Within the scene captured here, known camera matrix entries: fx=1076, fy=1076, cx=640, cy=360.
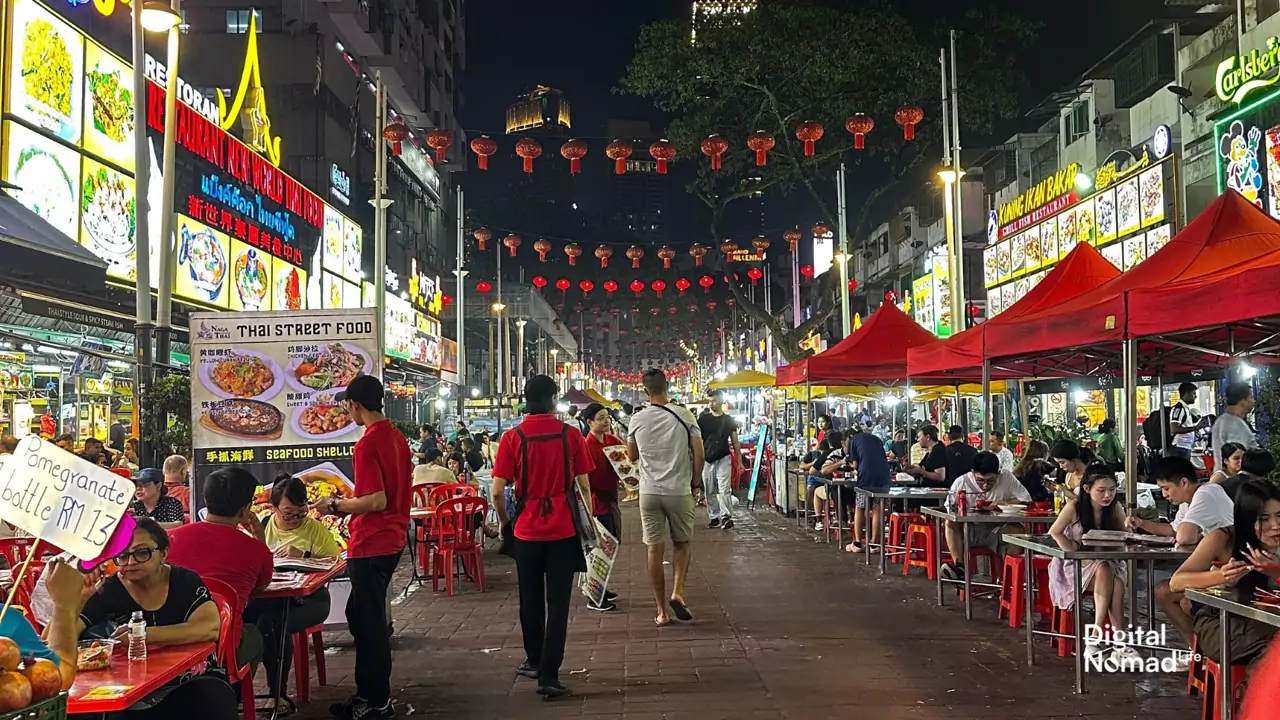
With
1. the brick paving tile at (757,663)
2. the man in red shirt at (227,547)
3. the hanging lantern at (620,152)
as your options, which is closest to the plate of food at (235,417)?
the brick paving tile at (757,663)

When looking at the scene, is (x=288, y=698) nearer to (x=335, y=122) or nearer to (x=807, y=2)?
(x=807, y=2)

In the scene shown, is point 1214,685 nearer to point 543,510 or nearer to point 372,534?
point 543,510

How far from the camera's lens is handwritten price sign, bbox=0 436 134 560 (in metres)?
3.44

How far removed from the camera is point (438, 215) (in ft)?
181

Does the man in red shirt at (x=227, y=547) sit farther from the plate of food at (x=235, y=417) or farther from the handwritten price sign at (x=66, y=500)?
the plate of food at (x=235, y=417)

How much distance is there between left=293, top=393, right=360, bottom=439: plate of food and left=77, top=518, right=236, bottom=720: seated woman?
4.00m

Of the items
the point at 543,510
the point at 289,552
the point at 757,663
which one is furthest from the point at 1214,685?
the point at 289,552

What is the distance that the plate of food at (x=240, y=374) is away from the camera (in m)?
8.48

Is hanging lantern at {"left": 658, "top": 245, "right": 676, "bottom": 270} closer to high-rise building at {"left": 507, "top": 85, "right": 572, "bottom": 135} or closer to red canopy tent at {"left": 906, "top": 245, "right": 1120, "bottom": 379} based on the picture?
high-rise building at {"left": 507, "top": 85, "right": 572, "bottom": 135}

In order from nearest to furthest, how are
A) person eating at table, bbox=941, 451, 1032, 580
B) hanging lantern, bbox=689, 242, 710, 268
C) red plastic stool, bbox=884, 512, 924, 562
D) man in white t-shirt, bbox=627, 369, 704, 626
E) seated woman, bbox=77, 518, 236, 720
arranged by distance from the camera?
seated woman, bbox=77, 518, 236, 720 < man in white t-shirt, bbox=627, 369, 704, 626 < person eating at table, bbox=941, 451, 1032, 580 < red plastic stool, bbox=884, 512, 924, 562 < hanging lantern, bbox=689, 242, 710, 268

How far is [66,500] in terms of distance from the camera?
3480 millimetres

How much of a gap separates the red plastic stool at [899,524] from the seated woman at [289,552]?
21.1 ft

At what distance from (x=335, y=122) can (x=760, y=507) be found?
23413 mm

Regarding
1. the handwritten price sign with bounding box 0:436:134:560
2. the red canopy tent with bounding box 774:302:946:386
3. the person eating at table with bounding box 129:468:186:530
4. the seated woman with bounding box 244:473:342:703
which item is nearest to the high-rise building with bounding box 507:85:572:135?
the red canopy tent with bounding box 774:302:946:386
